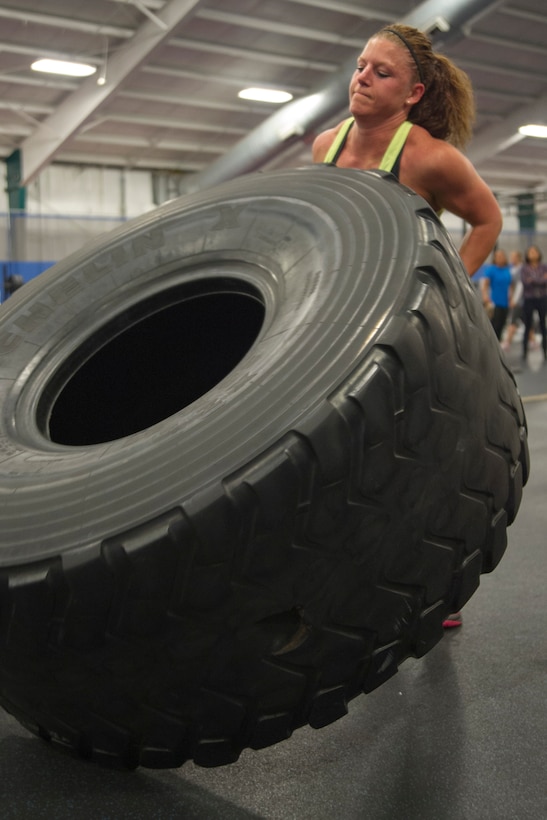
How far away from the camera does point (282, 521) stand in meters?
0.90

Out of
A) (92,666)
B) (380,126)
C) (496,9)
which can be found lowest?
(92,666)

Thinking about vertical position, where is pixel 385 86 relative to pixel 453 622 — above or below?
above

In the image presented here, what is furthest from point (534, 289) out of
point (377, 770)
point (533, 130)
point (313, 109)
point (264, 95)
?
point (377, 770)

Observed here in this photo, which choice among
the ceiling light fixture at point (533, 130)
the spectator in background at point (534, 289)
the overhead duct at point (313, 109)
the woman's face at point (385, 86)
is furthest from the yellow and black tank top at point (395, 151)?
the ceiling light fixture at point (533, 130)

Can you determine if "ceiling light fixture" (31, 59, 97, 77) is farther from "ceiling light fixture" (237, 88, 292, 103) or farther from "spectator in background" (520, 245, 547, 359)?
"spectator in background" (520, 245, 547, 359)

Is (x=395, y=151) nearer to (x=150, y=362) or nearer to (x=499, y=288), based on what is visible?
(x=150, y=362)

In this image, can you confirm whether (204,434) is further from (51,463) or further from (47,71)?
(47,71)

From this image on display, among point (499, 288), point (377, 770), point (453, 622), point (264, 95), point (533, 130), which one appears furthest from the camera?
point (533, 130)

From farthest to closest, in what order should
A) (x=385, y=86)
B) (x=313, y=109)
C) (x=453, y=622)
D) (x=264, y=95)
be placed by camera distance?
(x=264, y=95) < (x=313, y=109) < (x=385, y=86) < (x=453, y=622)

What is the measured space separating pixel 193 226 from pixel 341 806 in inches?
37.2

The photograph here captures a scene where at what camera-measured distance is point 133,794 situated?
1088 mm

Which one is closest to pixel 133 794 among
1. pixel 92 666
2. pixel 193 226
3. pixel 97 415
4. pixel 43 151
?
pixel 92 666

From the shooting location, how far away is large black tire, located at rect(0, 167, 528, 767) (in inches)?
35.4

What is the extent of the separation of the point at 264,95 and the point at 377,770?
492 inches
